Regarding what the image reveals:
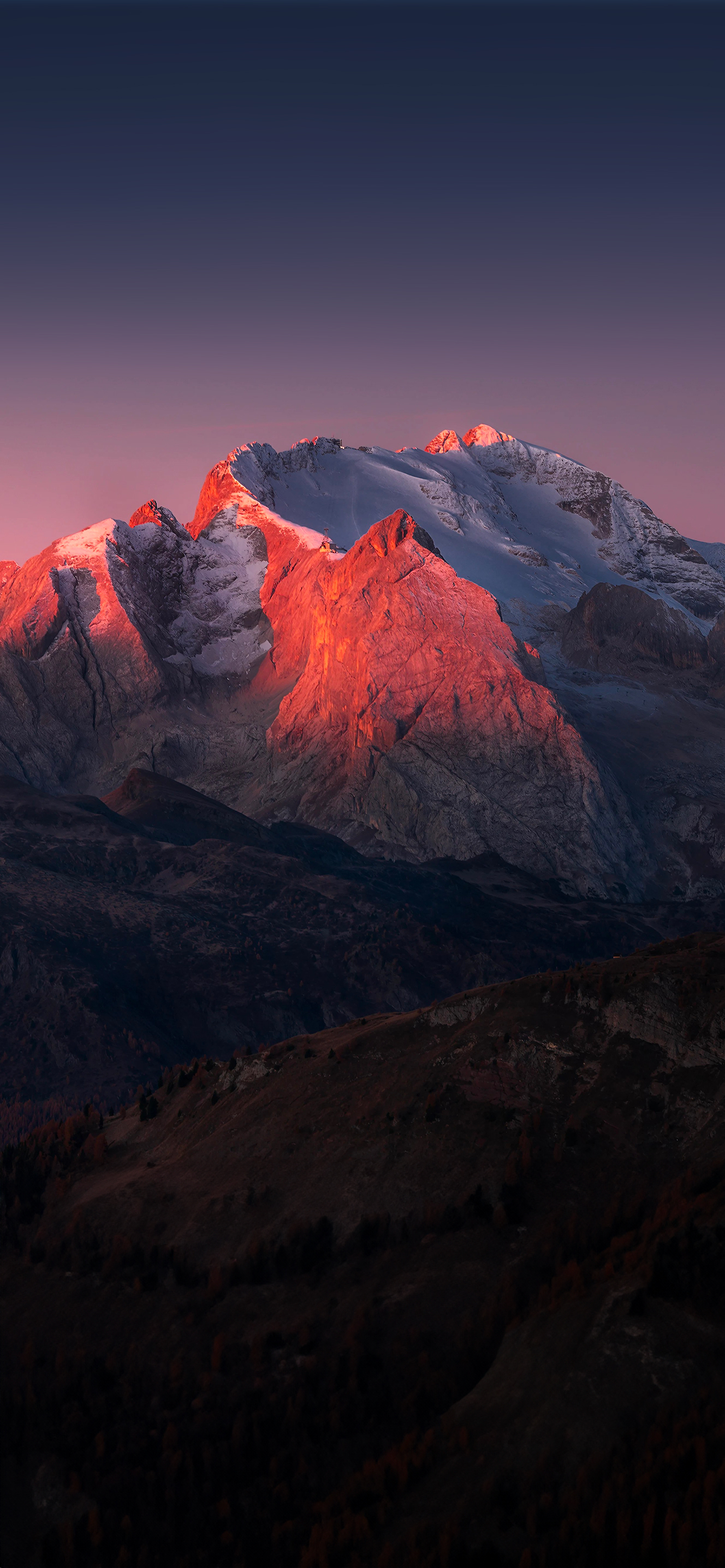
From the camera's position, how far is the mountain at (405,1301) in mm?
30781

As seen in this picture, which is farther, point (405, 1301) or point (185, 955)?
point (185, 955)

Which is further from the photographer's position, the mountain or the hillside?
the hillside

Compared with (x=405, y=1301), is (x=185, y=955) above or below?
below

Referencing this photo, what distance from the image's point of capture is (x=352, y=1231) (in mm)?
46250

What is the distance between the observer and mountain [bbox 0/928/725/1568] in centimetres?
3078

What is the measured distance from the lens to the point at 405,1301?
41.4 metres

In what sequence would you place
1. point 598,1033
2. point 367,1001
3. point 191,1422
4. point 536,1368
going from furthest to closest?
point 367,1001
point 598,1033
point 191,1422
point 536,1368

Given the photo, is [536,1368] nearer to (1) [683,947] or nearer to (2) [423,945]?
(1) [683,947]

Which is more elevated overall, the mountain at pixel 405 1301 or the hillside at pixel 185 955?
the mountain at pixel 405 1301

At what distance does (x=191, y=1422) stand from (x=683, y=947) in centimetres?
3051

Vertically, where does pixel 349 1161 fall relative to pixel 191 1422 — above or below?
above

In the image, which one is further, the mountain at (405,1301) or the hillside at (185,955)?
the hillside at (185,955)

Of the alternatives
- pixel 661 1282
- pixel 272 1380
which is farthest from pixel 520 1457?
pixel 272 1380

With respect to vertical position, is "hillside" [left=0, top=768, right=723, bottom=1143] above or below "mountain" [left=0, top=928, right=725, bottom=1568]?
below
